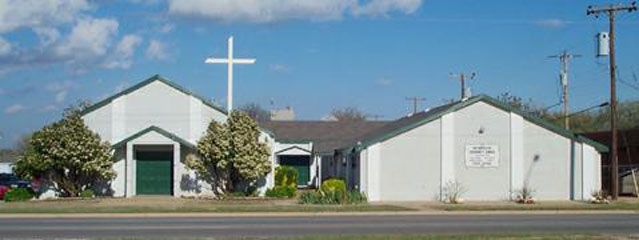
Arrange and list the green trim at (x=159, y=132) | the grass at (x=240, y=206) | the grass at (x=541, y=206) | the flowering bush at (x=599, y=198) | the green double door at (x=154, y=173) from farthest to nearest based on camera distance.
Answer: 1. the green double door at (x=154, y=173)
2. the green trim at (x=159, y=132)
3. the flowering bush at (x=599, y=198)
4. the grass at (x=541, y=206)
5. the grass at (x=240, y=206)

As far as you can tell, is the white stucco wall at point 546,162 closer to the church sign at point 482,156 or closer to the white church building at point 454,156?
the white church building at point 454,156

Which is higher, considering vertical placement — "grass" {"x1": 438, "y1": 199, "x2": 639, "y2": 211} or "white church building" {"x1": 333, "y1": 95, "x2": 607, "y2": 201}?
"white church building" {"x1": 333, "y1": 95, "x2": 607, "y2": 201}

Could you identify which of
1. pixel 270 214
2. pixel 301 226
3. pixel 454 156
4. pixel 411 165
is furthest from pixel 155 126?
pixel 301 226

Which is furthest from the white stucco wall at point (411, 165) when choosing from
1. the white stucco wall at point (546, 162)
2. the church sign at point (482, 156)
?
the white stucco wall at point (546, 162)

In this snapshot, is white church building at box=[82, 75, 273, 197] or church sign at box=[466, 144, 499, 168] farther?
white church building at box=[82, 75, 273, 197]

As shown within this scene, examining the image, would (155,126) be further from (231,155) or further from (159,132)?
(231,155)

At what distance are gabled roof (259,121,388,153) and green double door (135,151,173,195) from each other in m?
14.5

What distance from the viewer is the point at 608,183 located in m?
44.3

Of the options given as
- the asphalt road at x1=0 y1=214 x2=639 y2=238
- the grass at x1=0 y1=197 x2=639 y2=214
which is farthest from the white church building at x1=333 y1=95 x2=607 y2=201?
the asphalt road at x1=0 y1=214 x2=639 y2=238

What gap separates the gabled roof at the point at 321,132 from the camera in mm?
57281

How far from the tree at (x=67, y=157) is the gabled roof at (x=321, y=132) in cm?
1768

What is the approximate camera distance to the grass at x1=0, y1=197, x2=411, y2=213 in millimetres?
31473

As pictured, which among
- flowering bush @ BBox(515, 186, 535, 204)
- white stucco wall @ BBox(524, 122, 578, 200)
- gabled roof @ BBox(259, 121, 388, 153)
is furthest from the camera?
gabled roof @ BBox(259, 121, 388, 153)

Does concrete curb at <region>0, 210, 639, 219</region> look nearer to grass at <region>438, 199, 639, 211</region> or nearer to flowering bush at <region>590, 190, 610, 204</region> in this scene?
grass at <region>438, 199, 639, 211</region>
